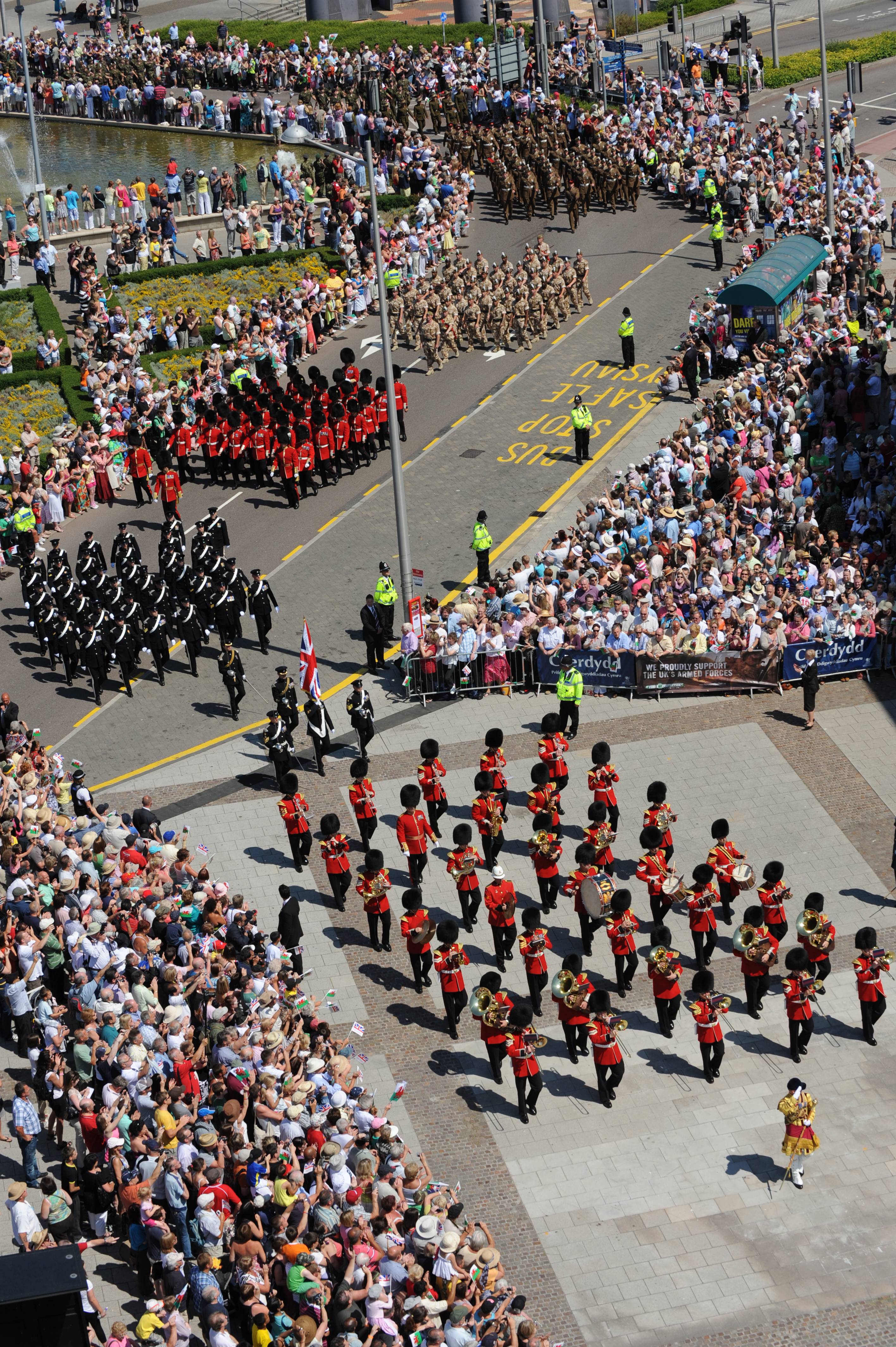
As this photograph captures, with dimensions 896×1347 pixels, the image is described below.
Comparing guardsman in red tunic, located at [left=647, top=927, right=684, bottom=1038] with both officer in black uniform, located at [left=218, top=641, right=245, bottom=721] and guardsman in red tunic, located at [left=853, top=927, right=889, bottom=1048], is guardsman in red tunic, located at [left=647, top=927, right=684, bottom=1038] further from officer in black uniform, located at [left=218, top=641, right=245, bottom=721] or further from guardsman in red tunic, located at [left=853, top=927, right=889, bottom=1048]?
officer in black uniform, located at [left=218, top=641, right=245, bottom=721]

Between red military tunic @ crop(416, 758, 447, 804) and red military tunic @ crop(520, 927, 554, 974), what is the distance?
3.79 meters

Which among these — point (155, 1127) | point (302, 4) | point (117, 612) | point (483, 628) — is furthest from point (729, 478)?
point (302, 4)

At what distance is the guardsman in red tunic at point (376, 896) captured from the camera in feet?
74.0

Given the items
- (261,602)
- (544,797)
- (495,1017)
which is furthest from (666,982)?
(261,602)

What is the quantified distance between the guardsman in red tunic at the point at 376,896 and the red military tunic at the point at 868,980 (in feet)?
18.5

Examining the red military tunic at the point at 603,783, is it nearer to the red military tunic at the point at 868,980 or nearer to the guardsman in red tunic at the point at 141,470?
the red military tunic at the point at 868,980

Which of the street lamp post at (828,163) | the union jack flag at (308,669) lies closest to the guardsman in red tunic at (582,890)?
the union jack flag at (308,669)

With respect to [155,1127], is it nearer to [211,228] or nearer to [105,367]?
[105,367]

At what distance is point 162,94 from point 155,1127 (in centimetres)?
4654

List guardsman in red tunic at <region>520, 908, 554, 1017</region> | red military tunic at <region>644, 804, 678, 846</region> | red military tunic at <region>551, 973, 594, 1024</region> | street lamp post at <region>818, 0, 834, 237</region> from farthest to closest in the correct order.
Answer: street lamp post at <region>818, 0, 834, 237</region>
red military tunic at <region>644, 804, 678, 846</region>
guardsman in red tunic at <region>520, 908, 554, 1017</region>
red military tunic at <region>551, 973, 594, 1024</region>

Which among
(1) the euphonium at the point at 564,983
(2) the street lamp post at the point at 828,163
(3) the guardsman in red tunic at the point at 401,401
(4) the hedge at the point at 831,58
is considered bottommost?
(1) the euphonium at the point at 564,983

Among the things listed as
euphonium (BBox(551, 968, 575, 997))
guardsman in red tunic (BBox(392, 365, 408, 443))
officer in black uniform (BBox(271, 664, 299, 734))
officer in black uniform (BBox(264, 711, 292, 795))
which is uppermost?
guardsman in red tunic (BBox(392, 365, 408, 443))

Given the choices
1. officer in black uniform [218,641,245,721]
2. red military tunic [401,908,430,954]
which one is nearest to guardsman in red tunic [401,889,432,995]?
red military tunic [401,908,430,954]

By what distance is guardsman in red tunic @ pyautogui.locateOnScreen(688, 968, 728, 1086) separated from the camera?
2020 centimetres
